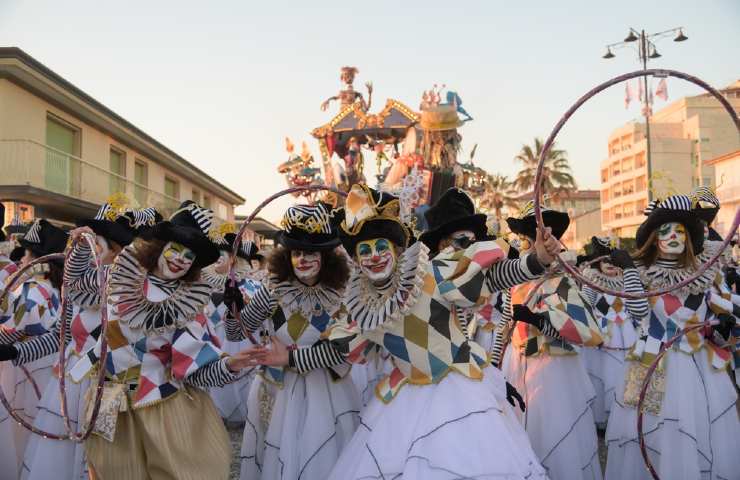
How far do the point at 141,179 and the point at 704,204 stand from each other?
25117 millimetres

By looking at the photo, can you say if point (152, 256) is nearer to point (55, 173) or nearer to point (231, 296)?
point (231, 296)

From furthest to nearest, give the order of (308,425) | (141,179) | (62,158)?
(141,179) < (62,158) < (308,425)

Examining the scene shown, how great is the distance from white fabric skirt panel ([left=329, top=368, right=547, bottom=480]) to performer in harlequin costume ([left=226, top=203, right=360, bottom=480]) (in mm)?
878

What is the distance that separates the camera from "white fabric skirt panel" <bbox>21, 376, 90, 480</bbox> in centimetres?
473

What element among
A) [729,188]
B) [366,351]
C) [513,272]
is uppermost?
[729,188]

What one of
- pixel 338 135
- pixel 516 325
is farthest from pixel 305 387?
pixel 338 135

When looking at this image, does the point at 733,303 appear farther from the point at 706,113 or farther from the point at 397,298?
the point at 706,113

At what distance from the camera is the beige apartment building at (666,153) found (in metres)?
61.4

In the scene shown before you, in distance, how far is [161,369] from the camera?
4188 millimetres

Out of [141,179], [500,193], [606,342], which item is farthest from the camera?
[500,193]

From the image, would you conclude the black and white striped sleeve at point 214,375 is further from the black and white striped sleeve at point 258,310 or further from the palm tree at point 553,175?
the palm tree at point 553,175

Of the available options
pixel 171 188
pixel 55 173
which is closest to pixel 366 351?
pixel 55 173

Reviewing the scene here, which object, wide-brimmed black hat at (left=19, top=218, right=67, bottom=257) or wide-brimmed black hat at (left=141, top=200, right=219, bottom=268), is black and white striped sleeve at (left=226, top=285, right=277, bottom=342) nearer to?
wide-brimmed black hat at (left=141, top=200, right=219, bottom=268)

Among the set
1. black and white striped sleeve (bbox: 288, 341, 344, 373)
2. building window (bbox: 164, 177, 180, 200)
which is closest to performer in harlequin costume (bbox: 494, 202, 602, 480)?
black and white striped sleeve (bbox: 288, 341, 344, 373)
